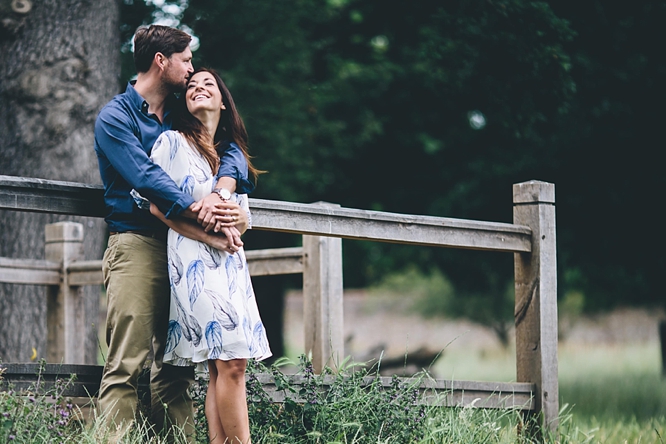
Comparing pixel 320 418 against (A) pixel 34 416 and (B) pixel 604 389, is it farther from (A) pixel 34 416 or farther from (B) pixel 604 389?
(B) pixel 604 389

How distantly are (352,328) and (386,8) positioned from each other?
54.8ft

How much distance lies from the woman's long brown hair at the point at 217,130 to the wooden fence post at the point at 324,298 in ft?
4.93

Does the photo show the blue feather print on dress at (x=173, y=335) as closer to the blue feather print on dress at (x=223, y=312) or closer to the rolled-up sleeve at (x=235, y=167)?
the blue feather print on dress at (x=223, y=312)

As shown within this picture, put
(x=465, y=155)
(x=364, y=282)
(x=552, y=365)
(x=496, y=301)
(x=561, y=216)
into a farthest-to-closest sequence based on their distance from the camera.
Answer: (x=364, y=282), (x=496, y=301), (x=465, y=155), (x=561, y=216), (x=552, y=365)

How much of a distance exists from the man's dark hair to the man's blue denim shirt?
160 millimetres

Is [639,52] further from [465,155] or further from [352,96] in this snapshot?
[352,96]

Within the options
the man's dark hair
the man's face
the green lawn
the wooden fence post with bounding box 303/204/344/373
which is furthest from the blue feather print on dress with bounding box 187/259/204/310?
the wooden fence post with bounding box 303/204/344/373

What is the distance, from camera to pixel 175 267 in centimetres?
345

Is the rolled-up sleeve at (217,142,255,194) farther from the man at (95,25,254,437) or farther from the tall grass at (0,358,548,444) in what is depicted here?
the tall grass at (0,358,548,444)

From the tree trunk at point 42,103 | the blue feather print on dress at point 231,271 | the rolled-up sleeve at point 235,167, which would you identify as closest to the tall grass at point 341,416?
the blue feather print on dress at point 231,271

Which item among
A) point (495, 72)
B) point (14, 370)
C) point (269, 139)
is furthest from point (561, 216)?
point (14, 370)

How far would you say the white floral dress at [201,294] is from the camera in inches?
132

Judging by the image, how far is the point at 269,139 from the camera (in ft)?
36.2

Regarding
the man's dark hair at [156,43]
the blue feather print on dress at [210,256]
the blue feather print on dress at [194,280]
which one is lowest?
the blue feather print on dress at [194,280]
